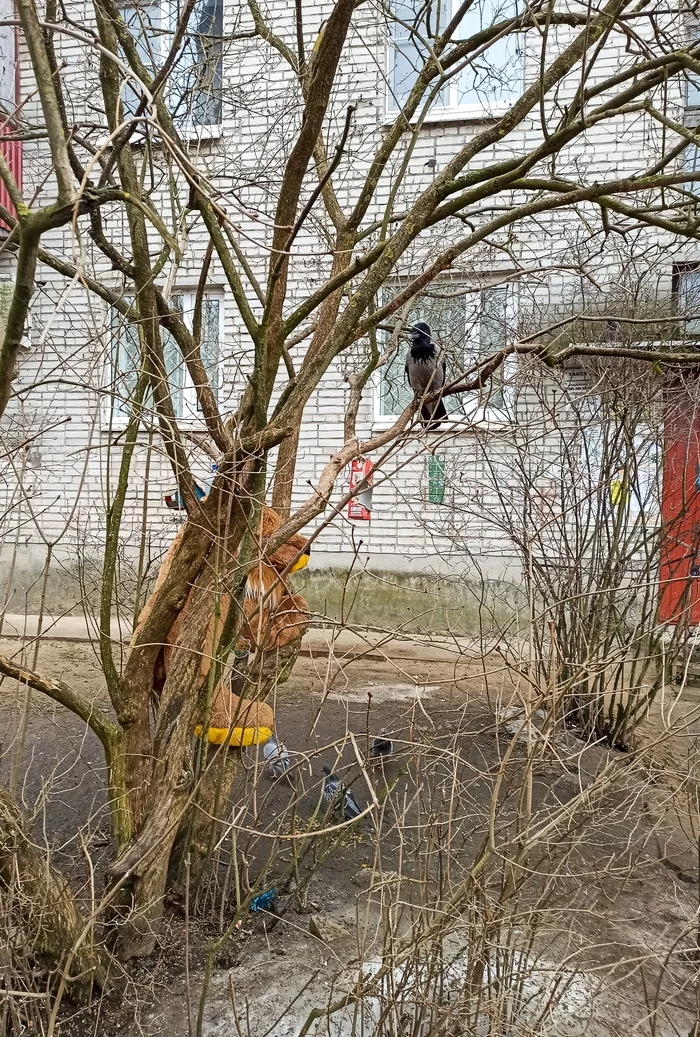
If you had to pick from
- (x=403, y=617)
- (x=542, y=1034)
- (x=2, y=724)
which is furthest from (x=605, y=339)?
(x=2, y=724)

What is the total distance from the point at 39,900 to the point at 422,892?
1.16 m

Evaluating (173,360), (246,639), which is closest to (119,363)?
(246,639)

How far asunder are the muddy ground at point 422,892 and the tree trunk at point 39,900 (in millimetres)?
109

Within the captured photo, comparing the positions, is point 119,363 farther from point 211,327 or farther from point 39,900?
point 211,327

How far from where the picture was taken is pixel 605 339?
5113mm

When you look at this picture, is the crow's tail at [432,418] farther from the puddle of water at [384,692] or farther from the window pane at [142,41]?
the puddle of water at [384,692]

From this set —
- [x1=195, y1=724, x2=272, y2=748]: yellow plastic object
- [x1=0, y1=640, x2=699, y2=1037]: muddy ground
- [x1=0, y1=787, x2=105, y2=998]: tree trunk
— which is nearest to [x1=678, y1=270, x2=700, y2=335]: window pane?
[x1=0, y1=640, x2=699, y2=1037]: muddy ground

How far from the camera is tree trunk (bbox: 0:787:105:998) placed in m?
2.22

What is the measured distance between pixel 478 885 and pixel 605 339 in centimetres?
407

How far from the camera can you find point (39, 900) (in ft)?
7.55

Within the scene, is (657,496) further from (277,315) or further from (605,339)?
(277,315)

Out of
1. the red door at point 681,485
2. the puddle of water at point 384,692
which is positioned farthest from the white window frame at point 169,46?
the puddle of water at point 384,692

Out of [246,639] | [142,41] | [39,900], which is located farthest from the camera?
[142,41]

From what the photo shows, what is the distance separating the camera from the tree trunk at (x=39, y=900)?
222 centimetres
